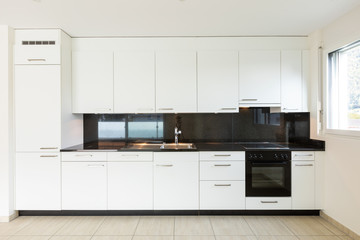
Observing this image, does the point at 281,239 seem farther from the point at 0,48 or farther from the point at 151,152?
the point at 0,48

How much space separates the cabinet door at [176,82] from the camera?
3.30 metres

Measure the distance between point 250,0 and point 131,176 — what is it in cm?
248

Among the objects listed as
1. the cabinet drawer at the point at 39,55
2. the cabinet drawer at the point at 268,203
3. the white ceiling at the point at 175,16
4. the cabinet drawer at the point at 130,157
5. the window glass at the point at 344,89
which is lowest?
Result: the cabinet drawer at the point at 268,203

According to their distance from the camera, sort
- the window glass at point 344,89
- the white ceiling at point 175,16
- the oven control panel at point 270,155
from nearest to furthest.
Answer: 1. the white ceiling at point 175,16
2. the window glass at point 344,89
3. the oven control panel at point 270,155

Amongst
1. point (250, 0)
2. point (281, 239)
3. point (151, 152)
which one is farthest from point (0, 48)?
point (281, 239)

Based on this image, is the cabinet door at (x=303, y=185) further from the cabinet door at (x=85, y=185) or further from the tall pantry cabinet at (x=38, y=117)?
the tall pantry cabinet at (x=38, y=117)

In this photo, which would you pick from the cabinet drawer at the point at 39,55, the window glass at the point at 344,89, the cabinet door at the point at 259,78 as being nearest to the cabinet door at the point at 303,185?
the window glass at the point at 344,89

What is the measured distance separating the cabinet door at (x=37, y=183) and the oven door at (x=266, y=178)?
252 centimetres

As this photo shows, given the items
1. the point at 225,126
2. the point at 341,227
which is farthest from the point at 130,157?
the point at 341,227

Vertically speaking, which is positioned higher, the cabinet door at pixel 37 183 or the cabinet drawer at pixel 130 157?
the cabinet drawer at pixel 130 157

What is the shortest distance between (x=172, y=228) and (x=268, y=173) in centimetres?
142

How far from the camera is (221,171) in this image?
3.07 metres

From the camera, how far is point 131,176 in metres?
3.06

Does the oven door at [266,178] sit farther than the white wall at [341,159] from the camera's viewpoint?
Yes
